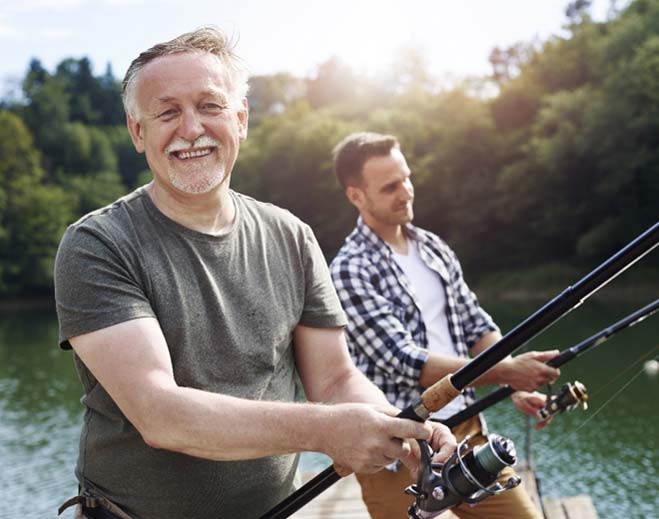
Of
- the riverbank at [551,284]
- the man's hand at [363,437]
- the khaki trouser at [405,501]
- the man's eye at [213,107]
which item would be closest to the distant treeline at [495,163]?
the riverbank at [551,284]

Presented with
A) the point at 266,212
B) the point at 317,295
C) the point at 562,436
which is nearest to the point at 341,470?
the point at 317,295

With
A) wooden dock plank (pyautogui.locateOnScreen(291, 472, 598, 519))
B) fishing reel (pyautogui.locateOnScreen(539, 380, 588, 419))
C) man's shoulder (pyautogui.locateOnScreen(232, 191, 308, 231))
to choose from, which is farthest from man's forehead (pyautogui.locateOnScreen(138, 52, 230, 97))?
wooden dock plank (pyautogui.locateOnScreen(291, 472, 598, 519))

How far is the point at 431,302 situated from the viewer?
13.8 ft

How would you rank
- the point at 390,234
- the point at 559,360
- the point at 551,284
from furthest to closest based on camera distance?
1. the point at 551,284
2. the point at 390,234
3. the point at 559,360

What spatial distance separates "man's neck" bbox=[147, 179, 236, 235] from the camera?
2605mm

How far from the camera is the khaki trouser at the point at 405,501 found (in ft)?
11.6

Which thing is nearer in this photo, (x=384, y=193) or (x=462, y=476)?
(x=462, y=476)

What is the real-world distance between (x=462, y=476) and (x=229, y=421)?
0.60 meters

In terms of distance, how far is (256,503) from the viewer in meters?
2.65

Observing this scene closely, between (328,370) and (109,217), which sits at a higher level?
(109,217)

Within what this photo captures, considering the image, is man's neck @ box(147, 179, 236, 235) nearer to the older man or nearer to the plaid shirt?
the older man

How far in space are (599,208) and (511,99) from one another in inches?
443

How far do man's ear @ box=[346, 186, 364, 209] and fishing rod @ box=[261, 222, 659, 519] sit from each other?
2.11m

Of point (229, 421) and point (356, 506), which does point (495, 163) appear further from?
point (229, 421)
